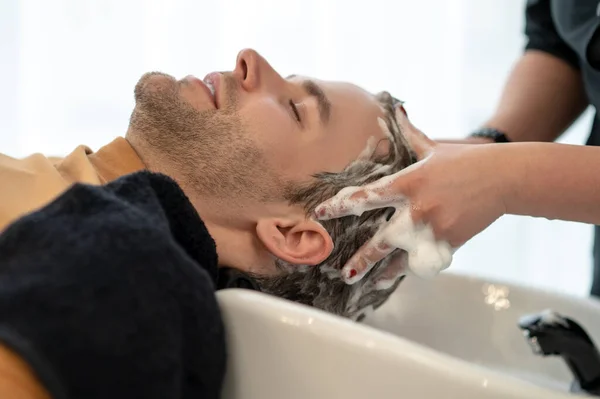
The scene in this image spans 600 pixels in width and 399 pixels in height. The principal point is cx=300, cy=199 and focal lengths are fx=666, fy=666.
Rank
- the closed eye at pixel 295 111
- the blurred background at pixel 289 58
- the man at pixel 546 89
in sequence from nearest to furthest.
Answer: the closed eye at pixel 295 111 < the man at pixel 546 89 < the blurred background at pixel 289 58

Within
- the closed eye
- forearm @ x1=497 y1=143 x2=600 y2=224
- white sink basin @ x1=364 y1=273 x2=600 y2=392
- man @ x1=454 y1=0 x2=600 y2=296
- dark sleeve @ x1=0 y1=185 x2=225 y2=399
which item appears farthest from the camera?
man @ x1=454 y1=0 x2=600 y2=296

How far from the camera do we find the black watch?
4.28 ft

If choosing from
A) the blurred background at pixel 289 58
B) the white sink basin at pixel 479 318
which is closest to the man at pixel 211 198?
the white sink basin at pixel 479 318

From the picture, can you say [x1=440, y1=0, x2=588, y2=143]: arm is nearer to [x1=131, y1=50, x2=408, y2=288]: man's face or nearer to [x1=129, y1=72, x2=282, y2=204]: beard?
[x1=131, y1=50, x2=408, y2=288]: man's face

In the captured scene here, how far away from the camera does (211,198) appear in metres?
0.99

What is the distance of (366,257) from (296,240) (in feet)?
0.35

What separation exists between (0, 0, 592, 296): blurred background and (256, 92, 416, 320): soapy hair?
2.14ft

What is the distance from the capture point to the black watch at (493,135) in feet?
4.28

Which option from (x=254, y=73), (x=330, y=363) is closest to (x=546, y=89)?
(x=254, y=73)

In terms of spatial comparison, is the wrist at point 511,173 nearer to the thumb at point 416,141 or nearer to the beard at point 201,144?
the thumb at point 416,141

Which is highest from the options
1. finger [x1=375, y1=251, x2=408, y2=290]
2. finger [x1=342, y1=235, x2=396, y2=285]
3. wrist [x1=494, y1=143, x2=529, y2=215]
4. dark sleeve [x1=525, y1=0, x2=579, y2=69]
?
dark sleeve [x1=525, y1=0, x2=579, y2=69]

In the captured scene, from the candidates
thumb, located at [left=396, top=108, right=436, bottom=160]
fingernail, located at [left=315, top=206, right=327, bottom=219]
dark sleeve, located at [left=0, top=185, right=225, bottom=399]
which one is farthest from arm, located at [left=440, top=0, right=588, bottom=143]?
dark sleeve, located at [left=0, top=185, right=225, bottom=399]

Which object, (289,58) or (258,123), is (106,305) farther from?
(289,58)

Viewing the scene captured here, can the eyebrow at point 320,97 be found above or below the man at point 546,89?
above
